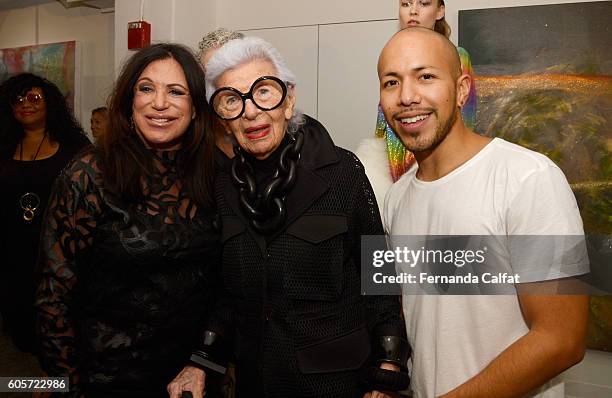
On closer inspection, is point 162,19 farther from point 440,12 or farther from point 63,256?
point 63,256

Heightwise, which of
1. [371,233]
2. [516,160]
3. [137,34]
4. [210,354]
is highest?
[137,34]

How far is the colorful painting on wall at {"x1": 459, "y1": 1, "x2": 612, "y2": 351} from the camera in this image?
1915mm

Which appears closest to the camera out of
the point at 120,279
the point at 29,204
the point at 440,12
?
the point at 120,279

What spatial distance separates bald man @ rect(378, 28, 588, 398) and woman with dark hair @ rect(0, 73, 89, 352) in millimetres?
1023

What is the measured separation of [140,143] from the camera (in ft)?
4.37

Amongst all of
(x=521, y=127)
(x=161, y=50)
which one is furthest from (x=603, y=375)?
(x=161, y=50)

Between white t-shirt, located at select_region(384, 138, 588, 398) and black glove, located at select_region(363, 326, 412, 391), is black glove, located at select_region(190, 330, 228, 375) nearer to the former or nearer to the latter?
black glove, located at select_region(363, 326, 412, 391)

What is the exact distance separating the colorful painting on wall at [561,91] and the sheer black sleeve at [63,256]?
1562 mm

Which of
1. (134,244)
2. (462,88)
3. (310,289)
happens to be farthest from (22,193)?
(462,88)

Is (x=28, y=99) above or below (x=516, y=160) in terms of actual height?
above

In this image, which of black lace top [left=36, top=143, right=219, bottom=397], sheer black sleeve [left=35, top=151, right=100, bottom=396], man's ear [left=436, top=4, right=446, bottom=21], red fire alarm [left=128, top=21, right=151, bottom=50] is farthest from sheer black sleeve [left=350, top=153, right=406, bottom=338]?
red fire alarm [left=128, top=21, right=151, bottom=50]

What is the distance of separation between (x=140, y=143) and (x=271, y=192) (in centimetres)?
42

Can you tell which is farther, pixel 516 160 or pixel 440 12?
pixel 440 12

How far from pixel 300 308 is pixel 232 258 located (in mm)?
Result: 208
